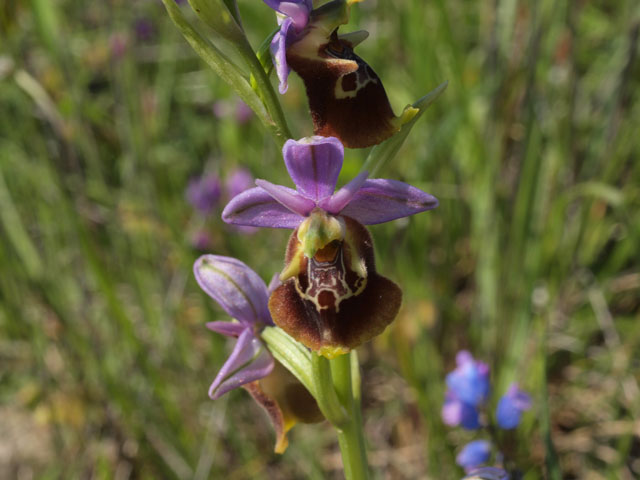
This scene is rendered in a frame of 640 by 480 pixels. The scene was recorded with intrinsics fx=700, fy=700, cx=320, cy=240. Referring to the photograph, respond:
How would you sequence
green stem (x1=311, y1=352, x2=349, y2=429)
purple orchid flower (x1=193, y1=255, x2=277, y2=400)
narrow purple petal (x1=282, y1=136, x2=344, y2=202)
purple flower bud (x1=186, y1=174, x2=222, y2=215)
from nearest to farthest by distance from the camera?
1. narrow purple petal (x1=282, y1=136, x2=344, y2=202)
2. green stem (x1=311, y1=352, x2=349, y2=429)
3. purple orchid flower (x1=193, y1=255, x2=277, y2=400)
4. purple flower bud (x1=186, y1=174, x2=222, y2=215)

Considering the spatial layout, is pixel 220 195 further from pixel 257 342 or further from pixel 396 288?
pixel 396 288

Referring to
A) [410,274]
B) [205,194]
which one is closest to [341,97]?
[410,274]

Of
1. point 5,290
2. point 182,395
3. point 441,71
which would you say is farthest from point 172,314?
point 441,71

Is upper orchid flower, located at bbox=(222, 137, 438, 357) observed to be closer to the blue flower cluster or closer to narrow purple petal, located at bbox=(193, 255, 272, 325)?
narrow purple petal, located at bbox=(193, 255, 272, 325)

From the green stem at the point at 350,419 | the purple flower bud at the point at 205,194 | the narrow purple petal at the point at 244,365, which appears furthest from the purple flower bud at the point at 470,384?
the purple flower bud at the point at 205,194

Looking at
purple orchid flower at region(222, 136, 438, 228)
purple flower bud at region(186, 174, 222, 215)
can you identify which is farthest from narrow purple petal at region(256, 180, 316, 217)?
purple flower bud at region(186, 174, 222, 215)

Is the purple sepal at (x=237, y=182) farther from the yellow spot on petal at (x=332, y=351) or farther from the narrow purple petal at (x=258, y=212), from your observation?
the yellow spot on petal at (x=332, y=351)

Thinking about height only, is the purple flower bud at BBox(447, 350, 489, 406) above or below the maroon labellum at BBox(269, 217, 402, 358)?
below

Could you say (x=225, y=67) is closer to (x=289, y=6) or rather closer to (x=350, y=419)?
(x=289, y=6)
